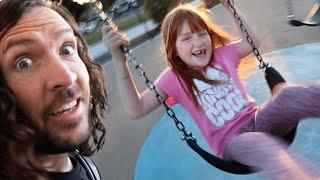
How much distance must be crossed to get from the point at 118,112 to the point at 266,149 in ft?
8.16

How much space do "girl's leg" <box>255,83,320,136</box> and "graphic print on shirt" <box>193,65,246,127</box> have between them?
0.76 feet

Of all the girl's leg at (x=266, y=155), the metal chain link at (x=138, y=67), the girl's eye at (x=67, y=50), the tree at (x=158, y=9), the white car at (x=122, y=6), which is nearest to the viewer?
the girl's eye at (x=67, y=50)

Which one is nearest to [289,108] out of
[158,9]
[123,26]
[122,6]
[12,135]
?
[12,135]

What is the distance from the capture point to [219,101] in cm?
178

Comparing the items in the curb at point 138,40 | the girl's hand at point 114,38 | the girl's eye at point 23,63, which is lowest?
the curb at point 138,40

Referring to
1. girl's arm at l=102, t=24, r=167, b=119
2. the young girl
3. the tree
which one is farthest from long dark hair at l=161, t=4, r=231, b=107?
the tree

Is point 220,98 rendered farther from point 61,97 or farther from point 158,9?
point 158,9

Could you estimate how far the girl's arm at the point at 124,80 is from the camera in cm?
154

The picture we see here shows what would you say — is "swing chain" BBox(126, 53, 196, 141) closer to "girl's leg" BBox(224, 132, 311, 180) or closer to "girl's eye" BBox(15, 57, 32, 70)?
"girl's leg" BBox(224, 132, 311, 180)

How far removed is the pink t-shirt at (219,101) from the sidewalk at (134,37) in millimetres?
3836

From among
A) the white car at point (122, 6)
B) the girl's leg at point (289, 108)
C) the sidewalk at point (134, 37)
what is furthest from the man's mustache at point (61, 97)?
the white car at point (122, 6)

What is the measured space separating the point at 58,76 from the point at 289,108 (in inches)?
32.7

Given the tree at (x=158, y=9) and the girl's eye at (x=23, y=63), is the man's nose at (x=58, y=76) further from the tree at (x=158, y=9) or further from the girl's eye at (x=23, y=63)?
the tree at (x=158, y=9)

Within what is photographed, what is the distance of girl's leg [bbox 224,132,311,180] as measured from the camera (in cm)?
109
